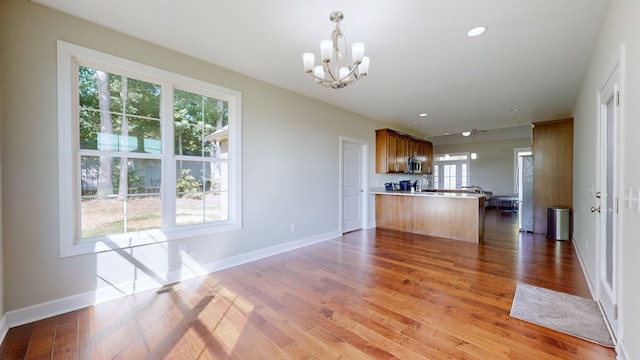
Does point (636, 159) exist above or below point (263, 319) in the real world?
above

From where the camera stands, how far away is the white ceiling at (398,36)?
7.15 feet

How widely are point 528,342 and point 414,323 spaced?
2.50 ft

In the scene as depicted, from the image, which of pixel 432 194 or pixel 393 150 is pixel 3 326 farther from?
pixel 393 150

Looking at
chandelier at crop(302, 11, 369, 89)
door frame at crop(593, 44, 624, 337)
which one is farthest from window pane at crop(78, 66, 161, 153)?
door frame at crop(593, 44, 624, 337)

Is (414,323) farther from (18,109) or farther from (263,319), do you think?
(18,109)

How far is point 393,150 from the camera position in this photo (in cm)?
639

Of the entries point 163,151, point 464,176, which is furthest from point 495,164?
point 163,151

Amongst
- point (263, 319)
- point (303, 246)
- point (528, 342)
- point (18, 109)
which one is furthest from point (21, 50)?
point (528, 342)

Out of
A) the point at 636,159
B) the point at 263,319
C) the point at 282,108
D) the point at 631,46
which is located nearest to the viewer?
the point at 636,159

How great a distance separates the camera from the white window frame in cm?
229

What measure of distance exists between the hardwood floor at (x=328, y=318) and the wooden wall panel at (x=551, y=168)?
2.12 meters

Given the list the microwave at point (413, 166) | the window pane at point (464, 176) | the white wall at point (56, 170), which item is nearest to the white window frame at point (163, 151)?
the white wall at point (56, 170)

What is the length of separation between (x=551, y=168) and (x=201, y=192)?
21.4 feet

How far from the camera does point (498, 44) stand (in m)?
2.75
